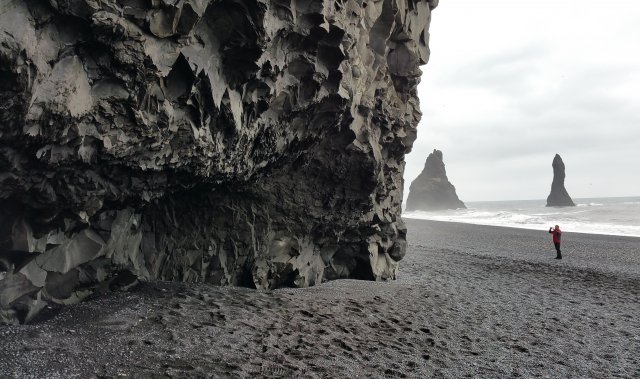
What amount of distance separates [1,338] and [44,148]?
268 centimetres

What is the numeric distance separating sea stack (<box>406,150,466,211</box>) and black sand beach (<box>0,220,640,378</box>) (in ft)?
374

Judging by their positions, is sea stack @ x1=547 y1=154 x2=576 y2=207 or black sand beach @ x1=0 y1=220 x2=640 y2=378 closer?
black sand beach @ x1=0 y1=220 x2=640 y2=378

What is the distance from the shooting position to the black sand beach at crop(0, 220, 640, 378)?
5734 mm

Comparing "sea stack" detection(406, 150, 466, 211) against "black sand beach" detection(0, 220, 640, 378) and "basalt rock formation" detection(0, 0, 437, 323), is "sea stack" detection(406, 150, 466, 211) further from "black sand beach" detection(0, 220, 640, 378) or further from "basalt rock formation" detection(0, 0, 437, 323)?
"basalt rock formation" detection(0, 0, 437, 323)

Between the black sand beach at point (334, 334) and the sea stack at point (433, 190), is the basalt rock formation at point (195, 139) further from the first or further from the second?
the sea stack at point (433, 190)

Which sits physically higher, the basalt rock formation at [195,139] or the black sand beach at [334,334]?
the basalt rock formation at [195,139]

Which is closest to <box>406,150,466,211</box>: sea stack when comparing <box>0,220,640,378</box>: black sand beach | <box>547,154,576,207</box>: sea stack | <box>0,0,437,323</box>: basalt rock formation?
<box>547,154,576,207</box>: sea stack

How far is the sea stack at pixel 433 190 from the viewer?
408ft

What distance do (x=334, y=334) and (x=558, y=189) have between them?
401 ft

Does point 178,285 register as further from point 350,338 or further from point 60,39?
point 60,39

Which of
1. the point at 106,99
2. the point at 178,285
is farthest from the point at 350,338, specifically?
the point at 106,99

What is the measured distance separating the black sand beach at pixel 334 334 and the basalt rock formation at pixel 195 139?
1091mm

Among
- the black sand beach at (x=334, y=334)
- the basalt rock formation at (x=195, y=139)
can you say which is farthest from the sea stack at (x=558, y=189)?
the basalt rock formation at (x=195, y=139)

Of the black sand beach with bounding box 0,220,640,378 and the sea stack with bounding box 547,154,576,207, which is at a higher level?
the sea stack with bounding box 547,154,576,207
